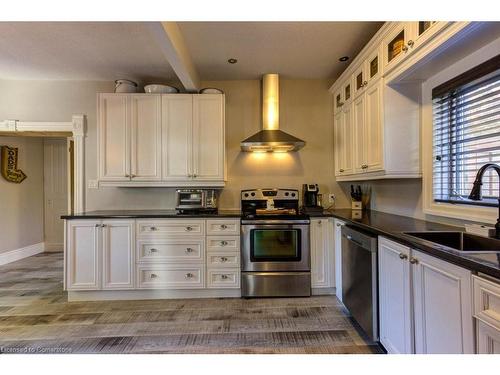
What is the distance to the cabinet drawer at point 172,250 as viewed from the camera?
2.88 m

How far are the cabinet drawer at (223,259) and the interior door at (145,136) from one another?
111cm

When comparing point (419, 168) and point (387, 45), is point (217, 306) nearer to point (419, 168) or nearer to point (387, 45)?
point (419, 168)

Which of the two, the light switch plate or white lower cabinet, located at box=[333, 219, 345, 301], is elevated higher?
the light switch plate

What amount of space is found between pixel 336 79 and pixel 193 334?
327cm

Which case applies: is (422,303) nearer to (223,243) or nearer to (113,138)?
(223,243)

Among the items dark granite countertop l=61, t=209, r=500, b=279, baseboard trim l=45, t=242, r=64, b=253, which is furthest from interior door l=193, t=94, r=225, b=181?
baseboard trim l=45, t=242, r=64, b=253

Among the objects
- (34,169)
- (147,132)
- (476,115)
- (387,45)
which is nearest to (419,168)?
(476,115)

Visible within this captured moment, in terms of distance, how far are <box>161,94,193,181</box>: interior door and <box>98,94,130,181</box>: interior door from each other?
425mm

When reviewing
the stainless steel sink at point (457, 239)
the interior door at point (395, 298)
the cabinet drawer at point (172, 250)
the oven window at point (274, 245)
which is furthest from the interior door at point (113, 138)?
the stainless steel sink at point (457, 239)

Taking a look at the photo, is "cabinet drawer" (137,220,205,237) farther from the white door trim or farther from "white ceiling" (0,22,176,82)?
"white ceiling" (0,22,176,82)

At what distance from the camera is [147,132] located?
3.16 m

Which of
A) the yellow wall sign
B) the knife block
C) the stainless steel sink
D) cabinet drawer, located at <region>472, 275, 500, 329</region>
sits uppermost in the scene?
the yellow wall sign

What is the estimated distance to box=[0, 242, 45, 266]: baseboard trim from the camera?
4.23m

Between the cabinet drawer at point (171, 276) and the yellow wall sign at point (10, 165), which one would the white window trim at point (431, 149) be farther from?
the yellow wall sign at point (10, 165)
